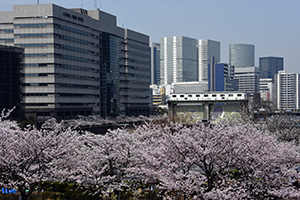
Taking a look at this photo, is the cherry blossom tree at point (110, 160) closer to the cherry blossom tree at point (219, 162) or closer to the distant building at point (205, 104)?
the cherry blossom tree at point (219, 162)

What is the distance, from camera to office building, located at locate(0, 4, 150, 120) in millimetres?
117125

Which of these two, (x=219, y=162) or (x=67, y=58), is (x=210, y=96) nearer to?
(x=67, y=58)

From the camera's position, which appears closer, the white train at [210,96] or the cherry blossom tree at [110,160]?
Answer: the cherry blossom tree at [110,160]

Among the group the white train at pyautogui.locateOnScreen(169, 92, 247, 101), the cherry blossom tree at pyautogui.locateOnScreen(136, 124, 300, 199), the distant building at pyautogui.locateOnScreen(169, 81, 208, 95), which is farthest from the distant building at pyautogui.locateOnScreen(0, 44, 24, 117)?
the distant building at pyautogui.locateOnScreen(169, 81, 208, 95)

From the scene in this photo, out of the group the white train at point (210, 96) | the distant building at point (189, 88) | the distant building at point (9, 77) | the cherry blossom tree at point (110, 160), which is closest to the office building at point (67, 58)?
the distant building at point (9, 77)

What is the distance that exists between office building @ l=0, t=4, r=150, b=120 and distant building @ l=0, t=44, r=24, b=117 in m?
13.5

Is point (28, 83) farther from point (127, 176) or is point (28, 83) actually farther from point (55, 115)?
point (127, 176)

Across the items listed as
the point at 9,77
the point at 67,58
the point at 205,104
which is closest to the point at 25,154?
the point at 9,77

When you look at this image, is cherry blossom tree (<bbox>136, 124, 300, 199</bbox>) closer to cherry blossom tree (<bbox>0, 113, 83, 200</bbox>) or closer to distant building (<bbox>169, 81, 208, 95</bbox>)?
cherry blossom tree (<bbox>0, 113, 83, 200</bbox>)

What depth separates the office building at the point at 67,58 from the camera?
117125 mm

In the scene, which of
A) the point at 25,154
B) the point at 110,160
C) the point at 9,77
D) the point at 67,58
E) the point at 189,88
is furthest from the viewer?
the point at 189,88

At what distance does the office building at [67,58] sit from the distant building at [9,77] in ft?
44.2

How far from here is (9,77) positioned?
329ft

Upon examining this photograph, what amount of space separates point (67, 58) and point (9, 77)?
24732 millimetres
